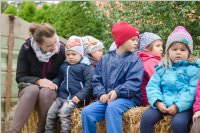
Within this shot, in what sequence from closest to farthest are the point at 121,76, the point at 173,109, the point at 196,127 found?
the point at 196,127 → the point at 173,109 → the point at 121,76

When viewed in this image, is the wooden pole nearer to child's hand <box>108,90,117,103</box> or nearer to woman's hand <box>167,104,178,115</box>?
child's hand <box>108,90,117,103</box>

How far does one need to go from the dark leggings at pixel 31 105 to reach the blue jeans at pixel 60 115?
0.08m

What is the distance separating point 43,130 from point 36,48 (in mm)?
947

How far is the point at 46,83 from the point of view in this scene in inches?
229

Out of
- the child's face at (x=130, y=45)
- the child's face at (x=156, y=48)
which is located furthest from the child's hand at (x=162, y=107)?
the child's face at (x=156, y=48)

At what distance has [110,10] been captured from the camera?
32.6 ft

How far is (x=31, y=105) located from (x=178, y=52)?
5.81 ft

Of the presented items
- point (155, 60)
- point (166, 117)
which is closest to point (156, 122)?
point (166, 117)

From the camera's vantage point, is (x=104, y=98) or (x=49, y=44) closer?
(x=104, y=98)

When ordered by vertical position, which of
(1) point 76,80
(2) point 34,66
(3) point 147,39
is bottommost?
(1) point 76,80

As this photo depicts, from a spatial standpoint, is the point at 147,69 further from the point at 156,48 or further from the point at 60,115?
the point at 60,115

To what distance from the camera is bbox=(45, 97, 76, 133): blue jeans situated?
5.44 meters

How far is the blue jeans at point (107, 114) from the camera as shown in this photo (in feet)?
15.9

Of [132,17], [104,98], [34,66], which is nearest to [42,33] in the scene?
[34,66]
